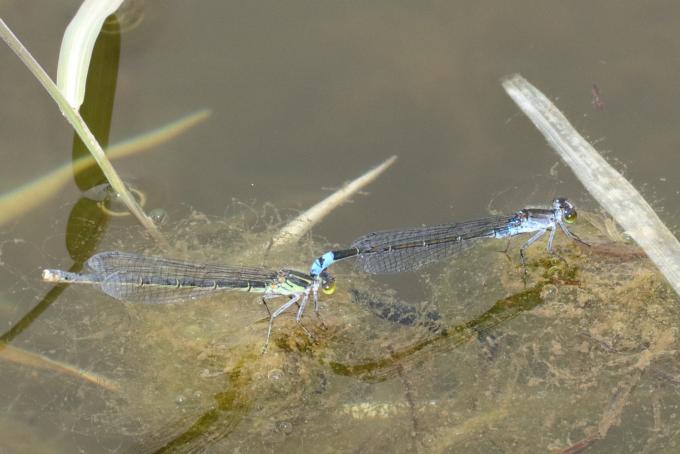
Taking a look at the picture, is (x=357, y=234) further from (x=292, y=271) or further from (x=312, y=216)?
(x=292, y=271)

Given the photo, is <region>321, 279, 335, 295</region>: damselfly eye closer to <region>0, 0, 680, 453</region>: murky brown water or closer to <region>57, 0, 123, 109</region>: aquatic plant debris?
<region>0, 0, 680, 453</region>: murky brown water

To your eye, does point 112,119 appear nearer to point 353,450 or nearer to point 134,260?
point 134,260

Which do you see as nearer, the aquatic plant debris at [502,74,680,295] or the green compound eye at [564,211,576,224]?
the aquatic plant debris at [502,74,680,295]

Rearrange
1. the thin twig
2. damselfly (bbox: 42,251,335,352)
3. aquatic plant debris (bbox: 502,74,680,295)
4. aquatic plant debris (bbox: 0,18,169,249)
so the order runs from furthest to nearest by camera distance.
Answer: the thin twig → damselfly (bbox: 42,251,335,352) → aquatic plant debris (bbox: 502,74,680,295) → aquatic plant debris (bbox: 0,18,169,249)

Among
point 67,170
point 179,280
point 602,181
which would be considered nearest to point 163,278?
point 179,280

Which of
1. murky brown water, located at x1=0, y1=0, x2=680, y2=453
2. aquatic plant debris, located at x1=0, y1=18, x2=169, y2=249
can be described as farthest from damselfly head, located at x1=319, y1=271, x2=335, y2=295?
aquatic plant debris, located at x1=0, y1=18, x2=169, y2=249

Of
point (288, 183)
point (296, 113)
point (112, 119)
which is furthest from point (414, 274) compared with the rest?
point (112, 119)
